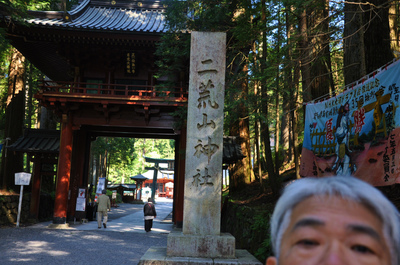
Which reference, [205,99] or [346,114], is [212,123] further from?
[346,114]

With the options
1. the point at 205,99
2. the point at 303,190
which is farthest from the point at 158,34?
the point at 303,190

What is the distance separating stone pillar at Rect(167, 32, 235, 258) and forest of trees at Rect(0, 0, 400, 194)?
3.56 ft

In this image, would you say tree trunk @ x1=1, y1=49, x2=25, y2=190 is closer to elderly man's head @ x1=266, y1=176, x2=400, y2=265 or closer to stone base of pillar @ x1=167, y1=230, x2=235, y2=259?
stone base of pillar @ x1=167, y1=230, x2=235, y2=259

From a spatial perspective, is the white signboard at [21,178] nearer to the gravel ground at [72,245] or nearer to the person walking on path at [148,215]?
the gravel ground at [72,245]

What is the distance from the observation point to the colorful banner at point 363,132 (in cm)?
418

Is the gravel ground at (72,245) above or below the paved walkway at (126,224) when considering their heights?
above

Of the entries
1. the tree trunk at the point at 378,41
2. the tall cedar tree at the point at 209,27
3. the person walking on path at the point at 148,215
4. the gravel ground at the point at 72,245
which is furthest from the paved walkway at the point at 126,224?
the tree trunk at the point at 378,41

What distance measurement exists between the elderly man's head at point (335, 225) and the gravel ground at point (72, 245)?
754cm

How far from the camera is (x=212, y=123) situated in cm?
631

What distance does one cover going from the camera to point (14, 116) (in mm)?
15219

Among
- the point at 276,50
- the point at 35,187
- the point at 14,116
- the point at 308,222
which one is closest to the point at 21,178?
the point at 35,187

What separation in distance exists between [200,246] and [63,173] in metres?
9.18

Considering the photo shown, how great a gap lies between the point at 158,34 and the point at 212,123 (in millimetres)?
7037

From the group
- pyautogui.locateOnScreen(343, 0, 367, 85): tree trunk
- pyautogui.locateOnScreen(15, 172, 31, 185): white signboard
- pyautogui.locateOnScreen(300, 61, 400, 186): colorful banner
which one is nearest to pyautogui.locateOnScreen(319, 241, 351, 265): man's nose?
pyautogui.locateOnScreen(300, 61, 400, 186): colorful banner
